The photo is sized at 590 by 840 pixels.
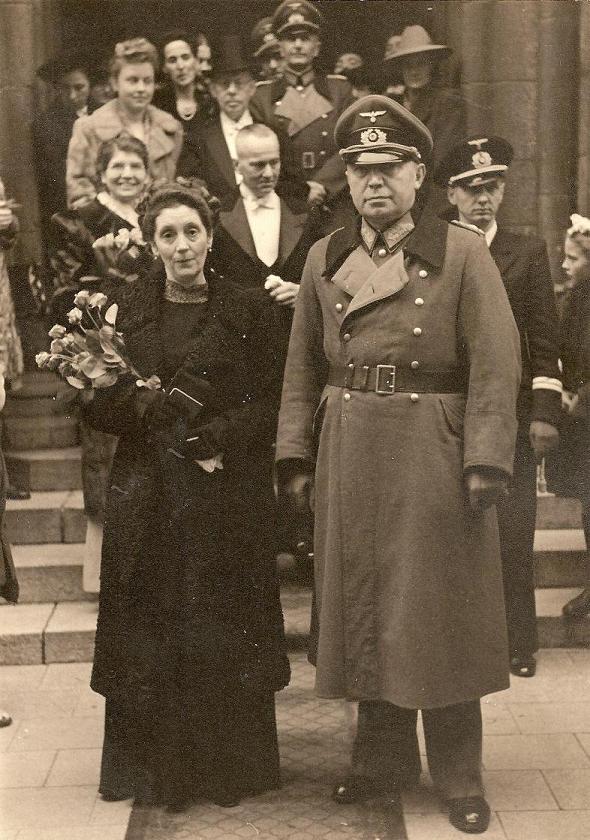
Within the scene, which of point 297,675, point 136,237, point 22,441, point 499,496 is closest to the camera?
point 499,496

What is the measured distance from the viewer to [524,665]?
19.4 feet

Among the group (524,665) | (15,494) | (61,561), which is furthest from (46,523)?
(524,665)

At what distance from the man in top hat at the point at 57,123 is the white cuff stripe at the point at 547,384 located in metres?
3.56

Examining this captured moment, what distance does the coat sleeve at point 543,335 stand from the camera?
5566 mm

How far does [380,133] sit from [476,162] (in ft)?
4.36

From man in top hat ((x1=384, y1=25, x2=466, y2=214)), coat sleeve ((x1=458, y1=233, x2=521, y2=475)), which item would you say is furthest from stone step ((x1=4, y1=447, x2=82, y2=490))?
coat sleeve ((x1=458, y1=233, x2=521, y2=475))

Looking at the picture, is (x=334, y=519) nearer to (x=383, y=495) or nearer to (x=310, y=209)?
(x=383, y=495)

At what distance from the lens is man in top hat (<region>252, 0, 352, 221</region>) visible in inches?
286

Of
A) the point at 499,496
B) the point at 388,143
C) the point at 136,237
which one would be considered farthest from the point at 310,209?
the point at 499,496

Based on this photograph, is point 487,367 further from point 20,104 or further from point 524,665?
point 20,104

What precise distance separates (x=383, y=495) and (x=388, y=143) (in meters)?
1.12

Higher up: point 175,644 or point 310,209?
point 310,209

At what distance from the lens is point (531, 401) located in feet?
18.6

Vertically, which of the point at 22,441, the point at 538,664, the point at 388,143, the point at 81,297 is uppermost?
the point at 388,143
